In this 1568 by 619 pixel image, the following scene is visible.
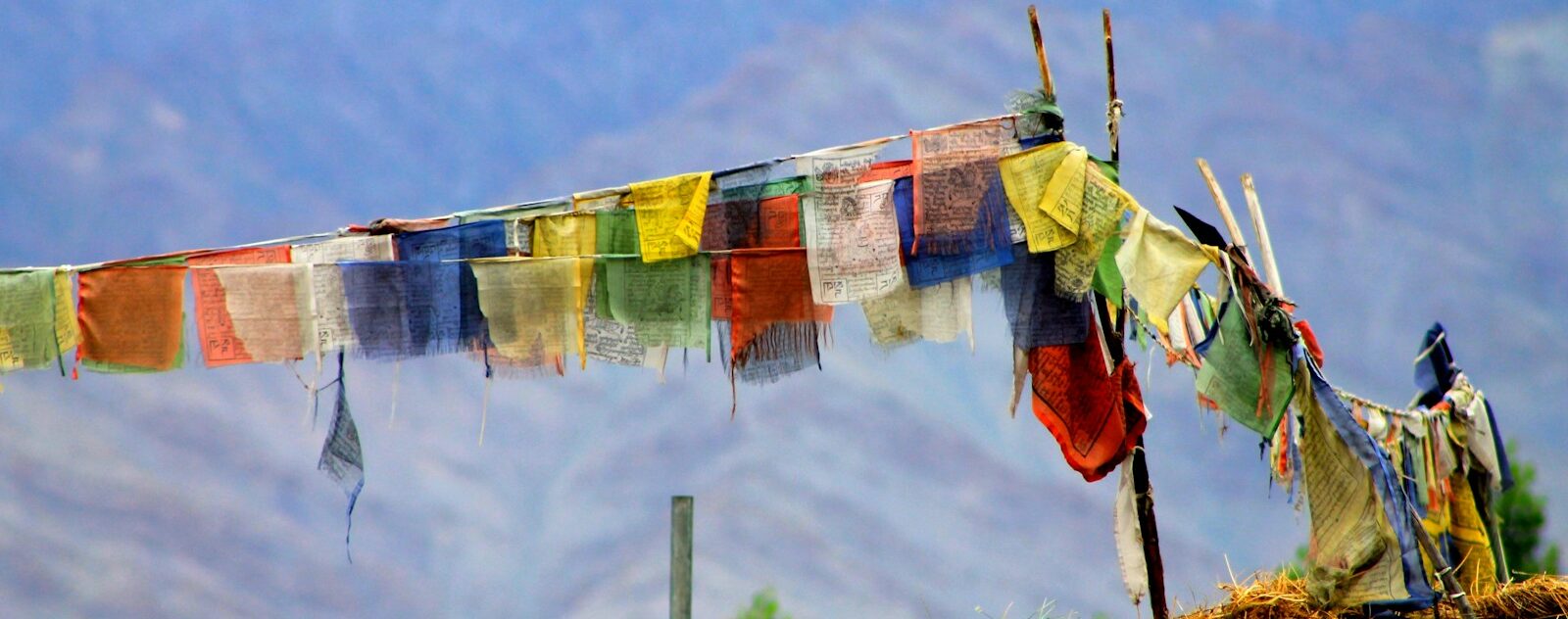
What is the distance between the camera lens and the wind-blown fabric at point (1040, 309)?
4.93 metres

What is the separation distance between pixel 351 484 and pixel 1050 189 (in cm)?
268

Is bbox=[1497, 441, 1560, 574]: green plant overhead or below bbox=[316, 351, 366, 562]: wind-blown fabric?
below

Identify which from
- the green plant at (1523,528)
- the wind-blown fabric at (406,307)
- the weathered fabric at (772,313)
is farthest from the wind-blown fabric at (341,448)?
the green plant at (1523,528)

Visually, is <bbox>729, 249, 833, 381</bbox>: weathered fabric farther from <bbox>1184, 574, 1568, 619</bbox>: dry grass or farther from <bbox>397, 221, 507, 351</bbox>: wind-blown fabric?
<bbox>1184, 574, 1568, 619</bbox>: dry grass

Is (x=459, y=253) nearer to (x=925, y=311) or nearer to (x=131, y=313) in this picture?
(x=131, y=313)

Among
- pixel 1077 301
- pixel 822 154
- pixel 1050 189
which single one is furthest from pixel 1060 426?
pixel 822 154

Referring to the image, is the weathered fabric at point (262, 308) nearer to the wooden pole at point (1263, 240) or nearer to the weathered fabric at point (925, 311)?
the weathered fabric at point (925, 311)

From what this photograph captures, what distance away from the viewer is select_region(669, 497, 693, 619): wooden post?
4.87 m

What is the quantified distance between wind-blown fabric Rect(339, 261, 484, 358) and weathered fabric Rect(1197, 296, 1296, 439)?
2530mm

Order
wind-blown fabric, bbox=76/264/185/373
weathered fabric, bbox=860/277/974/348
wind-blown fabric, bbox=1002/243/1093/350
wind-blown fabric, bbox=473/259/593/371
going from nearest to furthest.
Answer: wind-blown fabric, bbox=1002/243/1093/350, weathered fabric, bbox=860/277/974/348, wind-blown fabric, bbox=473/259/593/371, wind-blown fabric, bbox=76/264/185/373

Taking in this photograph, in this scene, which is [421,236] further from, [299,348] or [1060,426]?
[1060,426]

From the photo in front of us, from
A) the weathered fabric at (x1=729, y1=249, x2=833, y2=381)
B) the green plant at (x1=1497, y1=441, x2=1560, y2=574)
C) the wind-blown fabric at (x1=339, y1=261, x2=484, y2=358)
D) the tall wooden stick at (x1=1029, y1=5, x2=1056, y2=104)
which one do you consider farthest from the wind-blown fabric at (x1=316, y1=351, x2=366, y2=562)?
the green plant at (x1=1497, y1=441, x2=1560, y2=574)

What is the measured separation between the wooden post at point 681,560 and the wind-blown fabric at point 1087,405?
1.26 meters

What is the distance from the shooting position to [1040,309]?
196 inches
